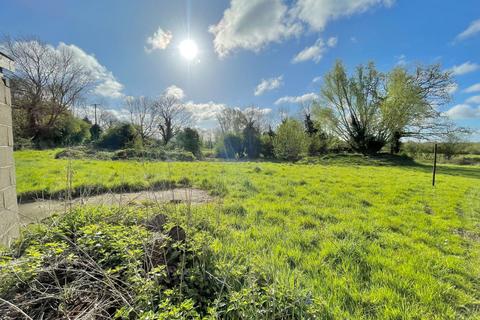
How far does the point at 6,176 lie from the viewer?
2449mm

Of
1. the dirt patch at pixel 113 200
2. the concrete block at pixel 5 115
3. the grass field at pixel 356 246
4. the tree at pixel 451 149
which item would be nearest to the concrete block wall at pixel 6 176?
the concrete block at pixel 5 115

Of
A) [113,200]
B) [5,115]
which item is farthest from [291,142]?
[5,115]

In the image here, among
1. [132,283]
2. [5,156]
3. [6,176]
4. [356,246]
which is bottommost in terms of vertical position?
[356,246]

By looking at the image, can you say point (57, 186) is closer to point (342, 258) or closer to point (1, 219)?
point (1, 219)

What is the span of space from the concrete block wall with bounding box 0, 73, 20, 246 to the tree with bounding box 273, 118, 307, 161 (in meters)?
22.3

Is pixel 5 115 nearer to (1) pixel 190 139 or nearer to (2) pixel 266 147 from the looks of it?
(1) pixel 190 139

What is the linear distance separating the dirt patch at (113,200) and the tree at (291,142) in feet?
61.5

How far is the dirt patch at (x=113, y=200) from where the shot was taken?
9.94ft

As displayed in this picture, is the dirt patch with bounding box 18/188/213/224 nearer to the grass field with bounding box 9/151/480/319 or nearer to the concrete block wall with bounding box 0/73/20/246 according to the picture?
the concrete block wall with bounding box 0/73/20/246

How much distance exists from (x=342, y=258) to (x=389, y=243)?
41.1 inches

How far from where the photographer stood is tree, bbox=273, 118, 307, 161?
22938 millimetres

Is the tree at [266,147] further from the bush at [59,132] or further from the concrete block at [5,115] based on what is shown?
the concrete block at [5,115]

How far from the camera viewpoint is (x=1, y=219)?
230 centimetres

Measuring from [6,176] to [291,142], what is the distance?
74.2ft
